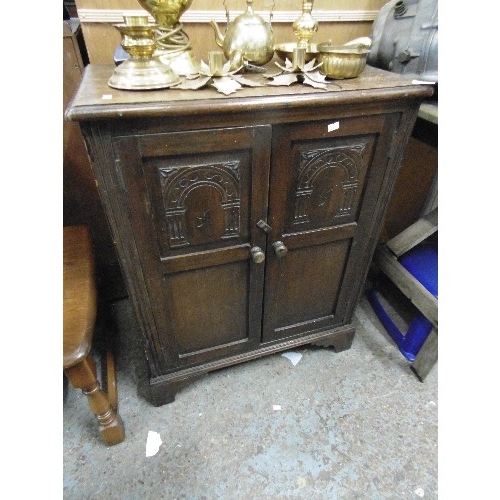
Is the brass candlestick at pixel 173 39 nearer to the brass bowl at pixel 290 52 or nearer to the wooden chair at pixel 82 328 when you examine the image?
the brass bowl at pixel 290 52

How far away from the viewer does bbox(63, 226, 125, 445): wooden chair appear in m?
0.84

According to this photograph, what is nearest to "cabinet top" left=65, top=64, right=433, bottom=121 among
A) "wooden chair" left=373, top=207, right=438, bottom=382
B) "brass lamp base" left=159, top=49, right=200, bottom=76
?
"brass lamp base" left=159, top=49, right=200, bottom=76

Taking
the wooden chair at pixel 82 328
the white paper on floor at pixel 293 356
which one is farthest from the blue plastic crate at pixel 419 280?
the wooden chair at pixel 82 328

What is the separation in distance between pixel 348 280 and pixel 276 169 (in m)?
0.55

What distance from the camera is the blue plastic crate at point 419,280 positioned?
1256mm

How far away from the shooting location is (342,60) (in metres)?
0.83

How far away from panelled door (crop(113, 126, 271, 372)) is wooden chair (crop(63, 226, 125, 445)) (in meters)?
0.18

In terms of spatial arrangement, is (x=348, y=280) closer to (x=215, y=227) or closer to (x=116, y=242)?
(x=215, y=227)

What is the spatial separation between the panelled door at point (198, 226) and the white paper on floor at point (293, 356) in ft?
1.14

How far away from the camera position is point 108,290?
160 centimetres

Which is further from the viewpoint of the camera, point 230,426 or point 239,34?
point 230,426

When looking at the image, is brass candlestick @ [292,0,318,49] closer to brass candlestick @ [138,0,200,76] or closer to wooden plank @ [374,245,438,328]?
brass candlestick @ [138,0,200,76]

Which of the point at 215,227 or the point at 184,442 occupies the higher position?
the point at 215,227

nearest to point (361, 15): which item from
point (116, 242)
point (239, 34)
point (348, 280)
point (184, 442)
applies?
A: point (239, 34)
